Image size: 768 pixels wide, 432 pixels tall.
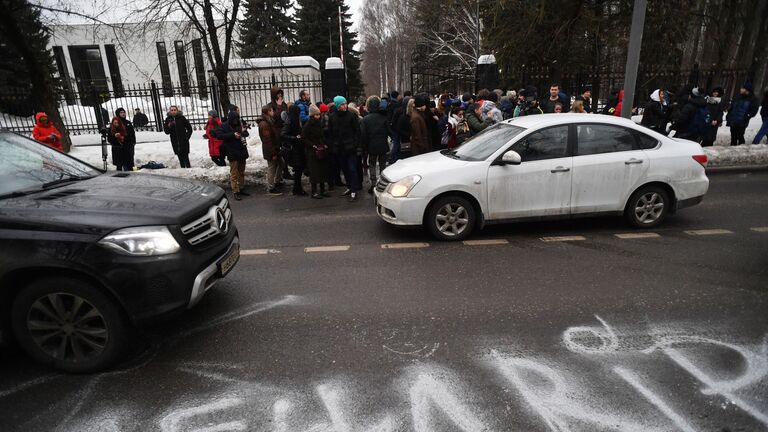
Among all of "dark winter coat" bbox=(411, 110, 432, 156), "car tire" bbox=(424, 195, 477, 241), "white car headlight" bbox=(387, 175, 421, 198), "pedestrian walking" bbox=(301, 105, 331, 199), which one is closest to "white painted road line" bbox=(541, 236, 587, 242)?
"car tire" bbox=(424, 195, 477, 241)

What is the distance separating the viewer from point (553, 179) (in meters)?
6.14

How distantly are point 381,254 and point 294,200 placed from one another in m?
3.93

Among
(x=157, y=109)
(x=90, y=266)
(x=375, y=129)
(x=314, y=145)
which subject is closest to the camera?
(x=90, y=266)

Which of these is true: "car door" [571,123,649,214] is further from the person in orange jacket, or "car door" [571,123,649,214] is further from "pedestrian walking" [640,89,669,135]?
the person in orange jacket

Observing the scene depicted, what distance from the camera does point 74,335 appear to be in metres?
3.35

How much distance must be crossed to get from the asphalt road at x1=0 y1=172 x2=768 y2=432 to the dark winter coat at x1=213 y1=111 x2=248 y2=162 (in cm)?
387

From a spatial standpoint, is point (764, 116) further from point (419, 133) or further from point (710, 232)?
point (419, 133)

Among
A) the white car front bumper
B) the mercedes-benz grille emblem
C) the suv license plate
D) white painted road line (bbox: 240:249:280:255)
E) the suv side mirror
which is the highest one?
the suv side mirror

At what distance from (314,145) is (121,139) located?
226 inches

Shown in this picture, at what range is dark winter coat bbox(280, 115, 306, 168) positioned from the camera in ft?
30.3

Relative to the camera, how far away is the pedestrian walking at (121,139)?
1109cm

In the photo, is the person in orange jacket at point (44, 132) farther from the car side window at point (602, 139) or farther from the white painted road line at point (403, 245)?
the car side window at point (602, 139)

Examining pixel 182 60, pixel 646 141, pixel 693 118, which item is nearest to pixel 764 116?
pixel 693 118

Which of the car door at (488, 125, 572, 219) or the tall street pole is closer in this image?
the car door at (488, 125, 572, 219)
